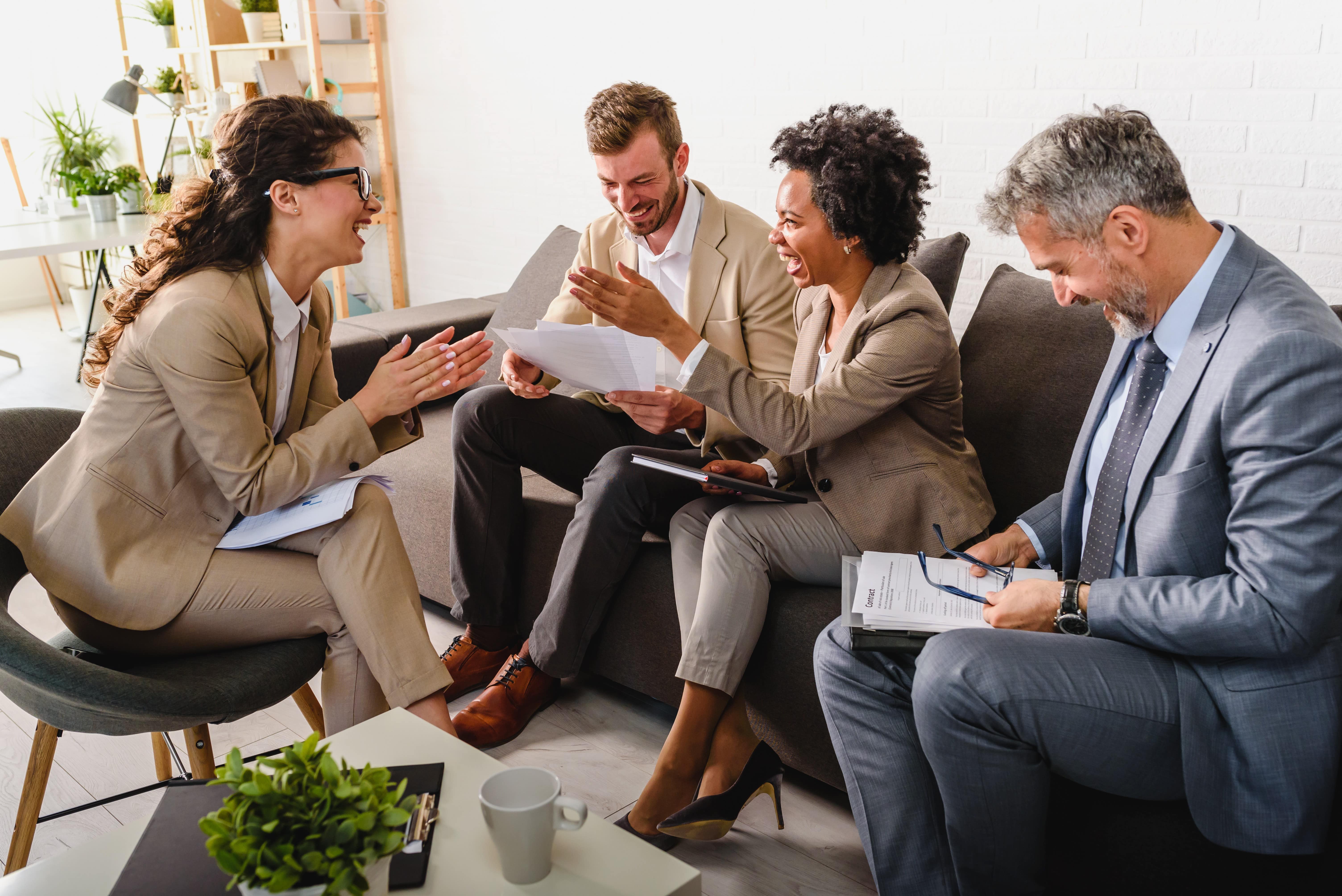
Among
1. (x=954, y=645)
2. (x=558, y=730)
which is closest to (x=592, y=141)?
(x=558, y=730)

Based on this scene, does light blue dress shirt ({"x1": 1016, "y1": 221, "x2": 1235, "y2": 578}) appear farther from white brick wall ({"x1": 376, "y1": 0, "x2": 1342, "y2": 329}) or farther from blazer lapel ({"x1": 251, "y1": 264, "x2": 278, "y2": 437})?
blazer lapel ({"x1": 251, "y1": 264, "x2": 278, "y2": 437})

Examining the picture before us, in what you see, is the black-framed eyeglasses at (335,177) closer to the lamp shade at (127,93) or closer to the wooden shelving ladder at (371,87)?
the wooden shelving ladder at (371,87)

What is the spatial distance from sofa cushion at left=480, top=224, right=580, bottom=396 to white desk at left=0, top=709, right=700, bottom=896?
68.1 inches

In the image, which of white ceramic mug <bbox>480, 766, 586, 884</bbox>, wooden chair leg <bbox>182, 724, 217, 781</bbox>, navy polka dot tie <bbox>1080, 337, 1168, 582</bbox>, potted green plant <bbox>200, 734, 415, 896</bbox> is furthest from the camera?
wooden chair leg <bbox>182, 724, 217, 781</bbox>

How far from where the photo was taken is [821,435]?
5.54 ft

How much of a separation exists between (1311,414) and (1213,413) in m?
0.10

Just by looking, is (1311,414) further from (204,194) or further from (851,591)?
(204,194)

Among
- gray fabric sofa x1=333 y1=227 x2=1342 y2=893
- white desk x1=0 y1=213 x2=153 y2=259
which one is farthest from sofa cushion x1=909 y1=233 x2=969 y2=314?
white desk x1=0 y1=213 x2=153 y2=259

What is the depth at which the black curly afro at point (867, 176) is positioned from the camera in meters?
1.78

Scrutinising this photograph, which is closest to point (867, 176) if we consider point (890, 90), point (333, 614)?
point (890, 90)

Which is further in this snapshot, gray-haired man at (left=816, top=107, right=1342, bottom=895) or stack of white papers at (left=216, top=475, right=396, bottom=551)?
stack of white papers at (left=216, top=475, right=396, bottom=551)

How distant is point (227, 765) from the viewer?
0.94 m

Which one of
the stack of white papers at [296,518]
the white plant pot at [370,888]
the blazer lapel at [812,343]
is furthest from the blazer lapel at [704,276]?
the white plant pot at [370,888]

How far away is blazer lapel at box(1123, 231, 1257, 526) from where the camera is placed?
4.12 feet
